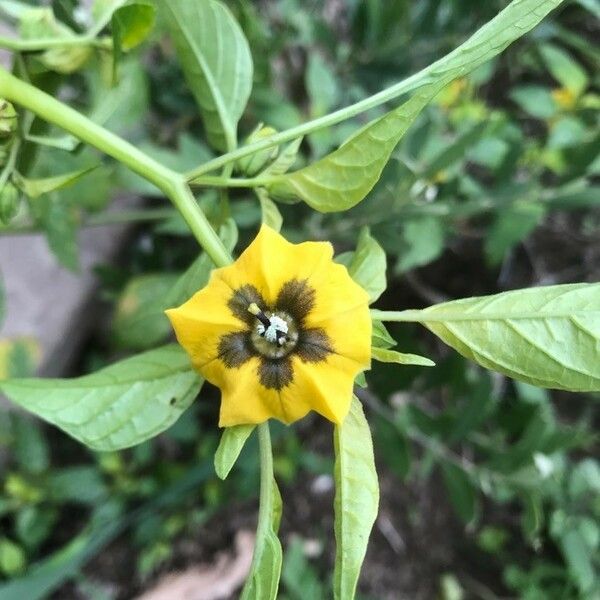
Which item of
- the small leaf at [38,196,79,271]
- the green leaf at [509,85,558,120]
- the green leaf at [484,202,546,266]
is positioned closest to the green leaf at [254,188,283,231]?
the small leaf at [38,196,79,271]

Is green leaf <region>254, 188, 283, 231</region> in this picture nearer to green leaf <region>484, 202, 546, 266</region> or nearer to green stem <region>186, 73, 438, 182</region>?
green stem <region>186, 73, 438, 182</region>

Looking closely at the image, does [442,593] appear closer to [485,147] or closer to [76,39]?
[485,147]

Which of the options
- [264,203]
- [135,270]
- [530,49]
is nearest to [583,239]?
[530,49]

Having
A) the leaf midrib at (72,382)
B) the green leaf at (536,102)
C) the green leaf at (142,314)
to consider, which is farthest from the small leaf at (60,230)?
the green leaf at (536,102)

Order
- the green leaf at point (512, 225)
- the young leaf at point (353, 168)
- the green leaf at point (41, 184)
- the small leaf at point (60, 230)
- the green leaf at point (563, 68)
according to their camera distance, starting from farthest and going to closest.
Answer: the green leaf at point (563, 68), the green leaf at point (512, 225), the small leaf at point (60, 230), the green leaf at point (41, 184), the young leaf at point (353, 168)

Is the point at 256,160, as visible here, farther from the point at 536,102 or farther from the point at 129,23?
the point at 536,102

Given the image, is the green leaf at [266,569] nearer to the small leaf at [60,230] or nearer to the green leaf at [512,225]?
the small leaf at [60,230]
